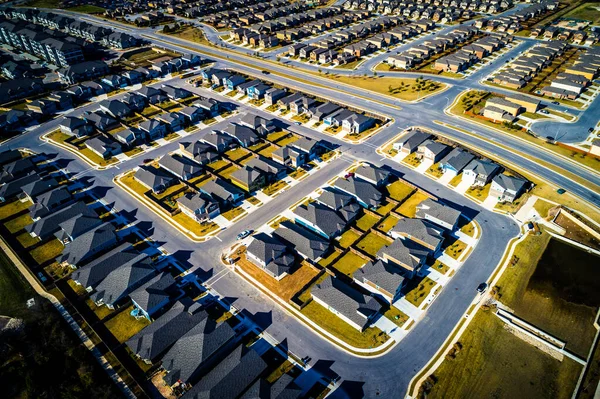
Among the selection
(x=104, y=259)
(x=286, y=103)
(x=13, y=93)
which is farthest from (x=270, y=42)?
(x=104, y=259)

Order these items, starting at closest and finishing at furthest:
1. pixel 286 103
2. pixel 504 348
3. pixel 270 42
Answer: pixel 504 348 → pixel 286 103 → pixel 270 42

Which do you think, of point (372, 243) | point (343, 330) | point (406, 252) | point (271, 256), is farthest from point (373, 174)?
point (343, 330)

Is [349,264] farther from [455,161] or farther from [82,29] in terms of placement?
[82,29]

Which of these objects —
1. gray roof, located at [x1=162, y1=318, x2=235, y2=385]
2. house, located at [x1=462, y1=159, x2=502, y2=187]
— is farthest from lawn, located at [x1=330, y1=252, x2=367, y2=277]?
house, located at [x1=462, y1=159, x2=502, y2=187]

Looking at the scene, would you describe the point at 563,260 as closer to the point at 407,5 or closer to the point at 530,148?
the point at 530,148

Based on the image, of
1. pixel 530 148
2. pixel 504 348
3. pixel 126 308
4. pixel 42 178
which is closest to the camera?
pixel 504 348

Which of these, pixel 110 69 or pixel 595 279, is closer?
pixel 595 279

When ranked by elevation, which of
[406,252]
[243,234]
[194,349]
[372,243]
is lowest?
[243,234]
